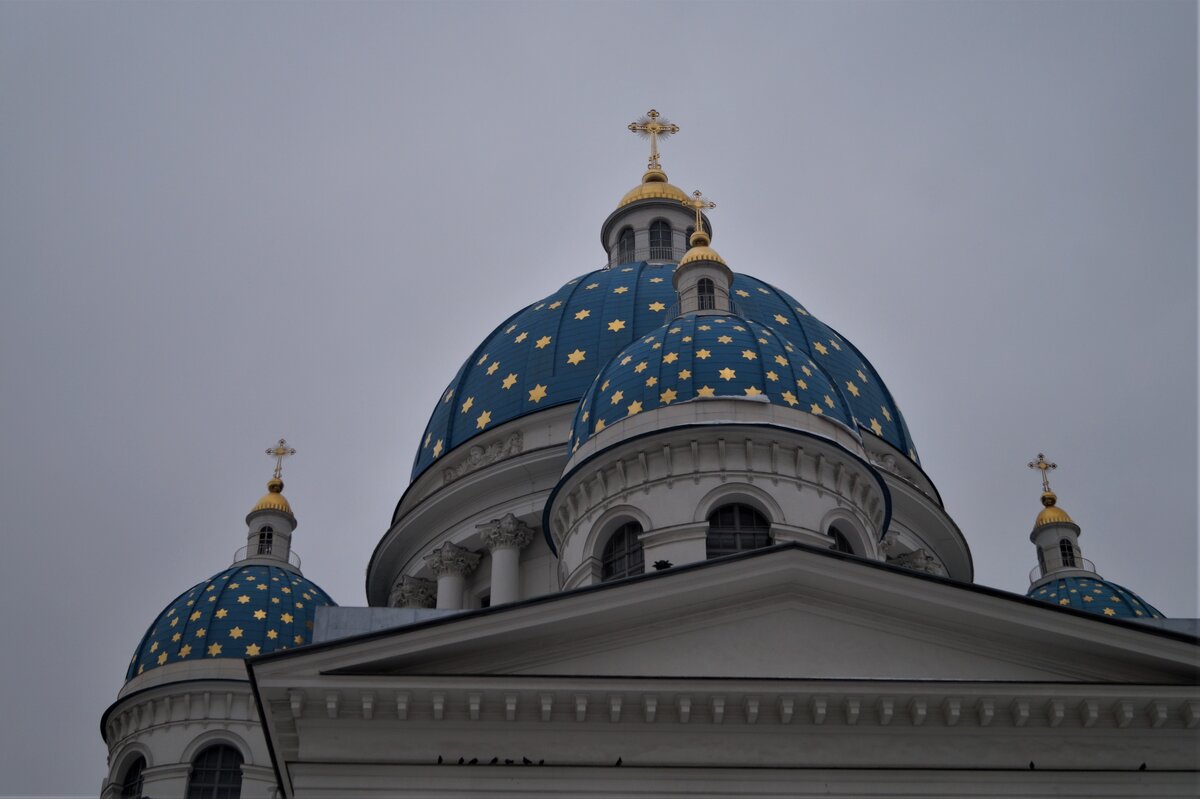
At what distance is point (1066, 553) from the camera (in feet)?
162

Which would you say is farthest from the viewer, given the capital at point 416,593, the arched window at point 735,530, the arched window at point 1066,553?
the arched window at point 1066,553

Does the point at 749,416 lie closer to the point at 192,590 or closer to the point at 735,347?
the point at 735,347

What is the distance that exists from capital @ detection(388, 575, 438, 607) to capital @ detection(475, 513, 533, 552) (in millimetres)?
3119

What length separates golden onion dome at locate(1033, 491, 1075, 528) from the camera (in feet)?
163

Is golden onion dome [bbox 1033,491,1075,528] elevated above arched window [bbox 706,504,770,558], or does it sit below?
above

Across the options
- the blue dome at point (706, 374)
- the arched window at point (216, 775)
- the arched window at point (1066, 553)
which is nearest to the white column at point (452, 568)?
the arched window at point (216, 775)

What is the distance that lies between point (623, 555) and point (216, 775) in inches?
561

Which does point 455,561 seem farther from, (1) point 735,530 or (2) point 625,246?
(2) point 625,246

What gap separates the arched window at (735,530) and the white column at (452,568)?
12362mm

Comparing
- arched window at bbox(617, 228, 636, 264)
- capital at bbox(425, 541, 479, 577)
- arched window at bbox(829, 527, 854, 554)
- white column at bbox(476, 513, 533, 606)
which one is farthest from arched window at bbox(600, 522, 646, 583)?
arched window at bbox(617, 228, 636, 264)

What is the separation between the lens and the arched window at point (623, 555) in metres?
28.6

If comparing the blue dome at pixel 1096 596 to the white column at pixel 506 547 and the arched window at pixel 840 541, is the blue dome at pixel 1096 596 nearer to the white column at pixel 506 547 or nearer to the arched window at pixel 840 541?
the white column at pixel 506 547

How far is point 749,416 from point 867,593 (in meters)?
8.16

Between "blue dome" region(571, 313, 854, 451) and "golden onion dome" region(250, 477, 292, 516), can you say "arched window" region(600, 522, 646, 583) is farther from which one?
"golden onion dome" region(250, 477, 292, 516)
